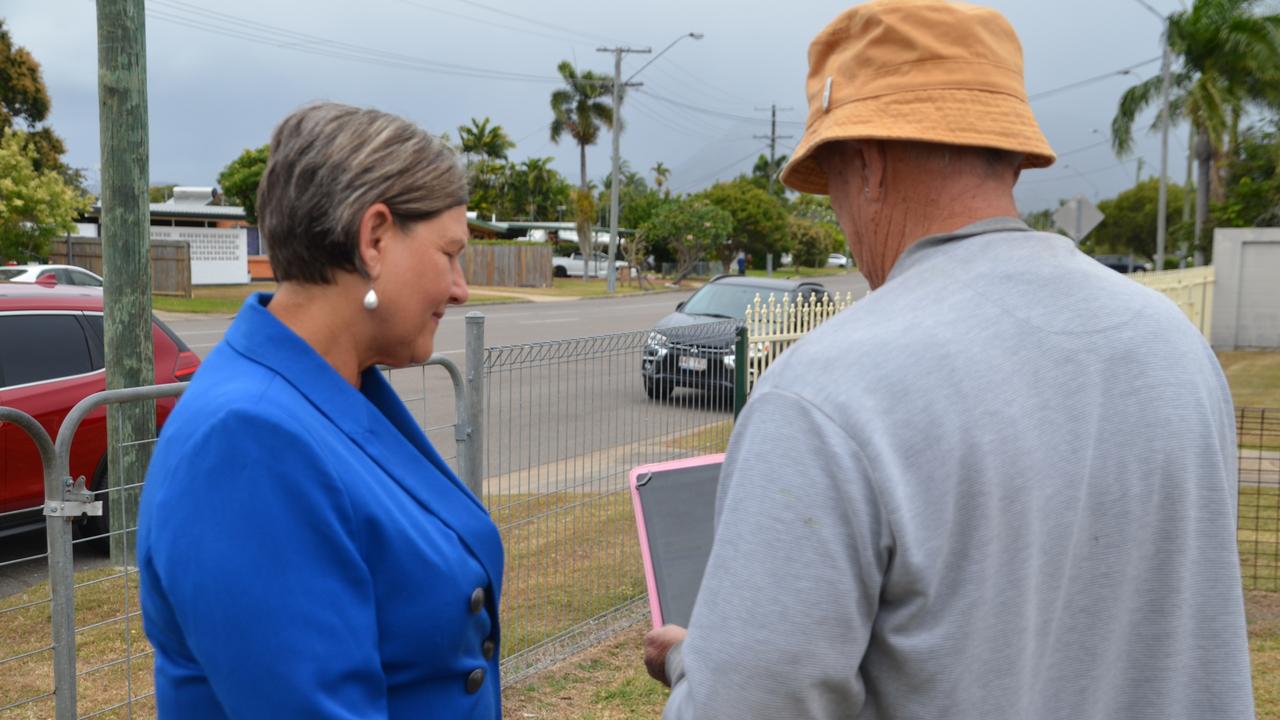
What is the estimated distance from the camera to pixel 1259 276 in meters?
23.3

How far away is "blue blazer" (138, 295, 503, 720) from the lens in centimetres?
145

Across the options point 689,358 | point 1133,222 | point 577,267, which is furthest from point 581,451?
point 1133,222

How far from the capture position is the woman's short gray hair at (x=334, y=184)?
1.68 m

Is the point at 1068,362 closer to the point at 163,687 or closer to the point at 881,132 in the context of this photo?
the point at 881,132

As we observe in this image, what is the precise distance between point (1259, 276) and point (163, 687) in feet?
84.6

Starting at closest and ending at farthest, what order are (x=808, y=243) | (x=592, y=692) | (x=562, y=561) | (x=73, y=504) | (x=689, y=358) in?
(x=73, y=504) < (x=592, y=692) < (x=562, y=561) < (x=689, y=358) < (x=808, y=243)

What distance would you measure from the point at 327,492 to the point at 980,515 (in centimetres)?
86

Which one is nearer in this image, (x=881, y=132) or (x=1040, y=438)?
(x=1040, y=438)

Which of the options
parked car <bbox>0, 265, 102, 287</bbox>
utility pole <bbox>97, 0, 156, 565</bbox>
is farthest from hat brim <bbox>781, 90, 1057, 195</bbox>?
parked car <bbox>0, 265, 102, 287</bbox>

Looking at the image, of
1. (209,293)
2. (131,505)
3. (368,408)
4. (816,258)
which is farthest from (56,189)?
(816,258)

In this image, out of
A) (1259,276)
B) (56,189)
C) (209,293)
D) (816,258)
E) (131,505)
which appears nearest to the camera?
(131,505)

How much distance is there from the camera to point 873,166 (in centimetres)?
157

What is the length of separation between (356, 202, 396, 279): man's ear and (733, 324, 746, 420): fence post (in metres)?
3.93

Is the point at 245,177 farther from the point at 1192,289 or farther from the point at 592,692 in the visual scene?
the point at 592,692
